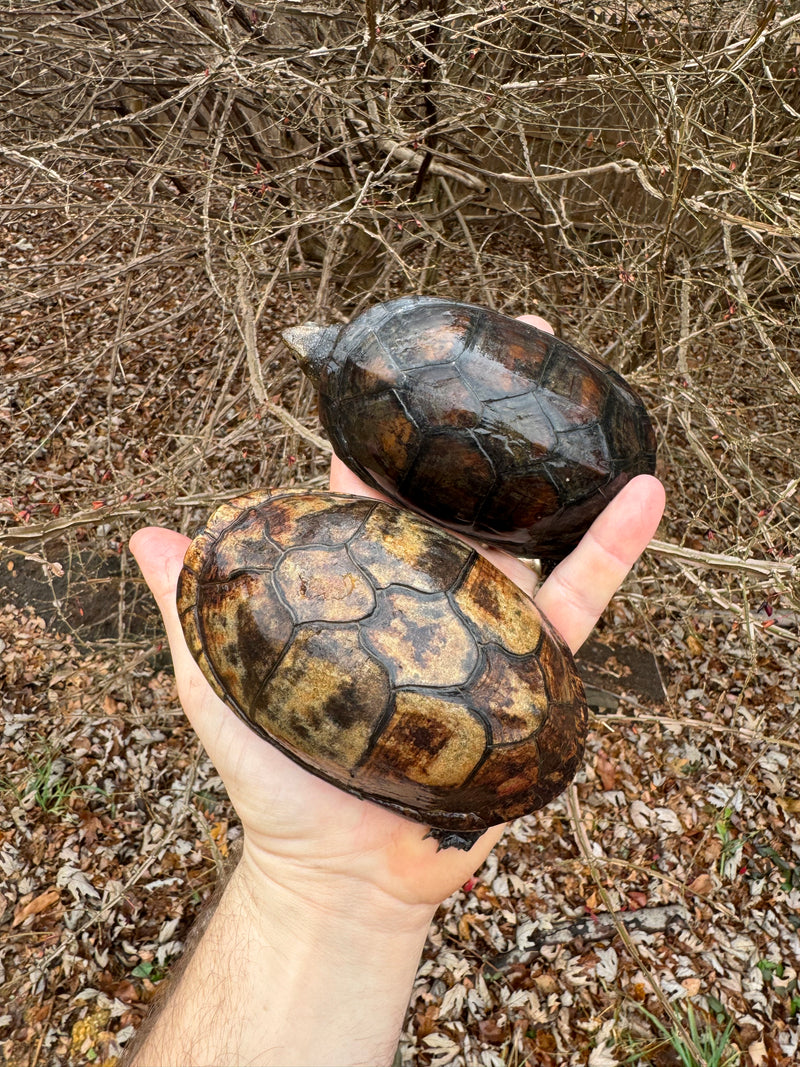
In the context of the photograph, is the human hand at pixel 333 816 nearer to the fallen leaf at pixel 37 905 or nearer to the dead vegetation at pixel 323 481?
the dead vegetation at pixel 323 481

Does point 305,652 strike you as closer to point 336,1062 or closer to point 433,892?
point 433,892

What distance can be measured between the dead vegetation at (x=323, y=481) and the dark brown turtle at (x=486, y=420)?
0.43 meters

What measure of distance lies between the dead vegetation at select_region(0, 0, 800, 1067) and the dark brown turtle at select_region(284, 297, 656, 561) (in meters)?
0.43

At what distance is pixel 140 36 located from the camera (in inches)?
141

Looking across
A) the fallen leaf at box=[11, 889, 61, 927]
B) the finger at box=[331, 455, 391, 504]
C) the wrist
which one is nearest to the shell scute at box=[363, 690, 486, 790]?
the wrist

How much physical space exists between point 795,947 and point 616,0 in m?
4.38

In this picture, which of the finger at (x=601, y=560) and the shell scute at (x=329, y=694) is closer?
the shell scute at (x=329, y=694)

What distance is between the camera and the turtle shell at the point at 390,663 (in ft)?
5.96

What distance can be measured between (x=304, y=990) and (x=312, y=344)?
199 centimetres

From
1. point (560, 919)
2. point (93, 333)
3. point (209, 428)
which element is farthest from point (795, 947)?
point (93, 333)

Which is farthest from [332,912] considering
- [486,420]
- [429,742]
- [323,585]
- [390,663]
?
[486,420]

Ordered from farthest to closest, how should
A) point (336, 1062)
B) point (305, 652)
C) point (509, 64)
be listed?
point (509, 64)
point (336, 1062)
point (305, 652)

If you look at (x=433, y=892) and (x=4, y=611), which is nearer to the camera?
(x=433, y=892)

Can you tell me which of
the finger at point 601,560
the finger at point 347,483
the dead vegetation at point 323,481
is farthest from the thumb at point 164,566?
the finger at point 601,560
